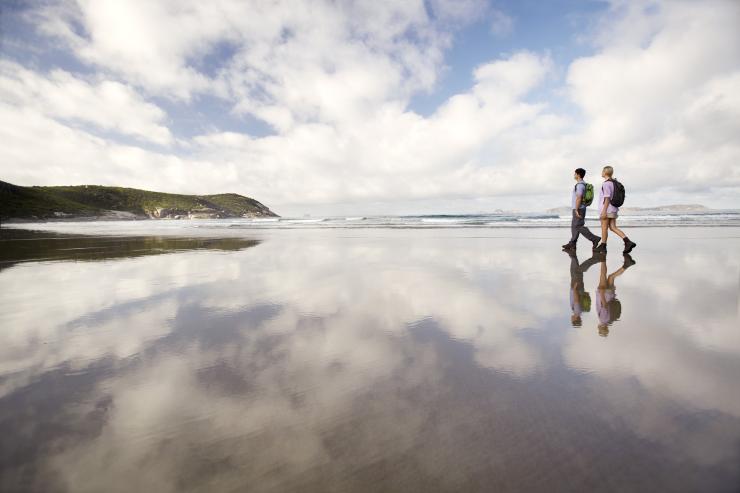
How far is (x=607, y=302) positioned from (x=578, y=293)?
592 millimetres

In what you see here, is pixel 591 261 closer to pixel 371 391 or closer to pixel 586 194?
pixel 586 194

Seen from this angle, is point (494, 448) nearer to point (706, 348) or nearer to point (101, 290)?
point (706, 348)

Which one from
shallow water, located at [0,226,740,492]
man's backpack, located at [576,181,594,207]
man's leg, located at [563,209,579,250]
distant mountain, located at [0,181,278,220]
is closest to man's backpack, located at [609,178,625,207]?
man's backpack, located at [576,181,594,207]

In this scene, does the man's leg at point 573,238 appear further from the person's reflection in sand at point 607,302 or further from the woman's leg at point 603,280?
the person's reflection in sand at point 607,302

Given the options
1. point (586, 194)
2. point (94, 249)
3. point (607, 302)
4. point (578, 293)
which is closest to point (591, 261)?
point (586, 194)

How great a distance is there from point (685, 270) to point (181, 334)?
9.82 metres

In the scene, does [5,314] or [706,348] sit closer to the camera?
[706,348]

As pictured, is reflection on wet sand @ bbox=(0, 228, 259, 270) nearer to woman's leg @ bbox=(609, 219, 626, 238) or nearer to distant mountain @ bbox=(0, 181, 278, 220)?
woman's leg @ bbox=(609, 219, 626, 238)

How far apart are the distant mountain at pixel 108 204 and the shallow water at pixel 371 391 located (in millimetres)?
107871

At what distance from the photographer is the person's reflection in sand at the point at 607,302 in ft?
13.1

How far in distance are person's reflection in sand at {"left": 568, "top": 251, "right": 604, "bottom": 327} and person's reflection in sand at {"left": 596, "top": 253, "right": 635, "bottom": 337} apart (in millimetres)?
162

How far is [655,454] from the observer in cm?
174

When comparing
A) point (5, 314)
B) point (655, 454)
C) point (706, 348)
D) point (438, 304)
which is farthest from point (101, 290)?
point (706, 348)

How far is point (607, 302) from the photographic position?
495 cm
